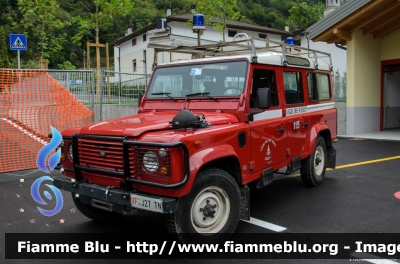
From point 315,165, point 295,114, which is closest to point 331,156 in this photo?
point 315,165

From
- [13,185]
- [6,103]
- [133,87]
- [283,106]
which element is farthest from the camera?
[133,87]

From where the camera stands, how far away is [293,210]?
5.42m

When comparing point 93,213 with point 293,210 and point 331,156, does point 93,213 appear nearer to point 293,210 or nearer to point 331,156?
point 293,210

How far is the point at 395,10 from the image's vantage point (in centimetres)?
1303

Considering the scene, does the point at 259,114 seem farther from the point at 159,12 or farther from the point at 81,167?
the point at 159,12

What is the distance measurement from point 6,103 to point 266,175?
631 centimetres

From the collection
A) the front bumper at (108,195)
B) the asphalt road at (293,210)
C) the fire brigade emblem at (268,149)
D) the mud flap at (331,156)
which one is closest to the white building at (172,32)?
the mud flap at (331,156)

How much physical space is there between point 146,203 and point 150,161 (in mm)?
406

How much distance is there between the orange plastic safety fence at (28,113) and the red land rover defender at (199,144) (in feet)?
13.7

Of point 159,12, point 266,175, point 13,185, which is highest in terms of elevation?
point 159,12

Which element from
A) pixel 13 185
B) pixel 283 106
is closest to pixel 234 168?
pixel 283 106

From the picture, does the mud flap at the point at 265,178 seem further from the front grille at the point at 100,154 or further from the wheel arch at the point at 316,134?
the front grille at the point at 100,154

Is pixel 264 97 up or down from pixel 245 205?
up

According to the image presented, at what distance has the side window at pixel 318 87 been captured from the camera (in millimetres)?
6527
